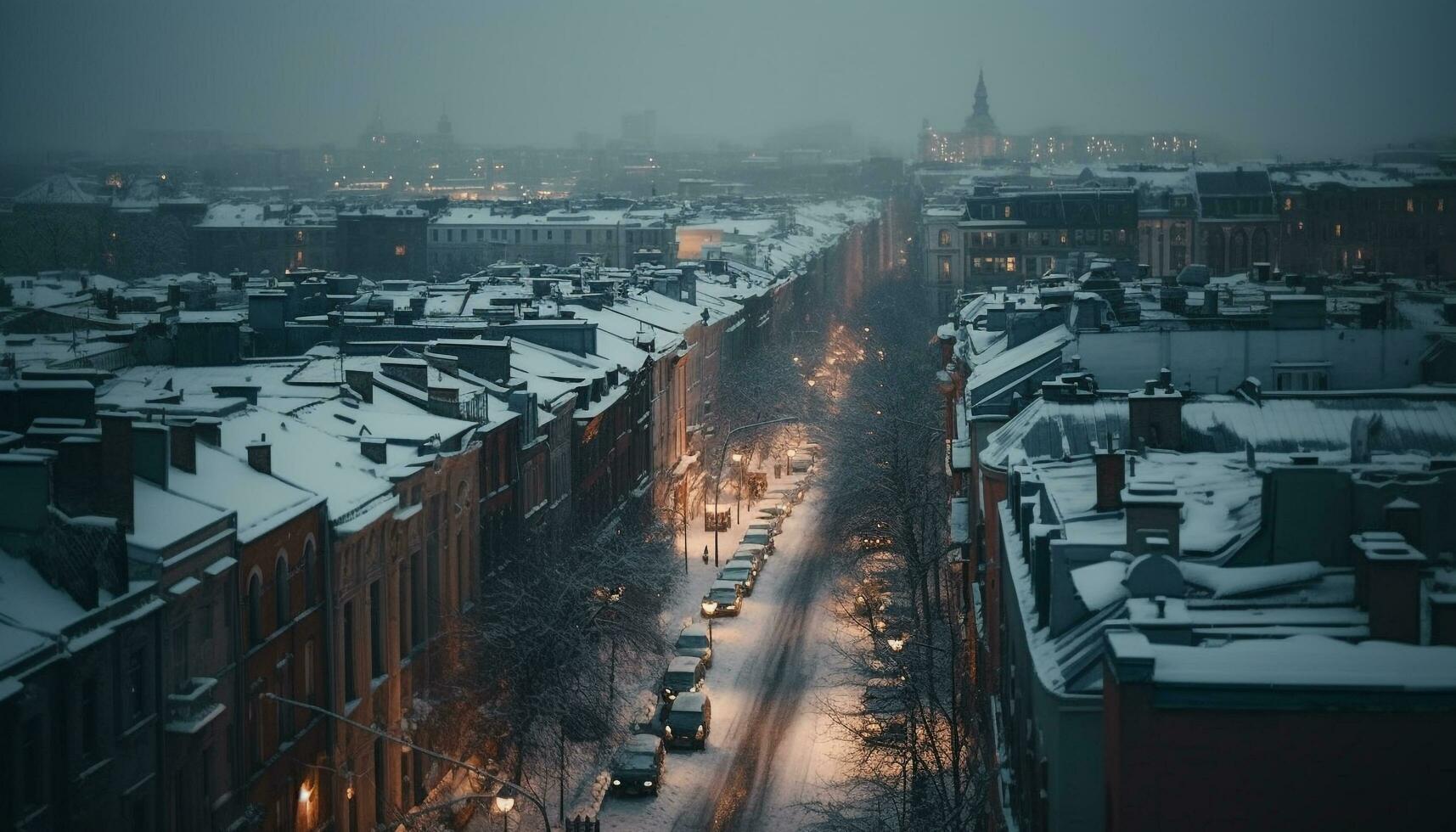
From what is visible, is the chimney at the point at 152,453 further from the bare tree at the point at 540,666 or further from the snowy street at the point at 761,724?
the snowy street at the point at 761,724

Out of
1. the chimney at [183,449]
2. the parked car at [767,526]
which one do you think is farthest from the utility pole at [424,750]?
the parked car at [767,526]

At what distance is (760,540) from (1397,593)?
45.4m

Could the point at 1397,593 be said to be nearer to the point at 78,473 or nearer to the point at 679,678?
the point at 78,473

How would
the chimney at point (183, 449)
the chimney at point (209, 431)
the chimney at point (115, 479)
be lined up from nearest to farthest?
the chimney at point (115, 479), the chimney at point (183, 449), the chimney at point (209, 431)

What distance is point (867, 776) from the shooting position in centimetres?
3634

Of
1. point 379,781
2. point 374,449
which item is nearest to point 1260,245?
point 374,449

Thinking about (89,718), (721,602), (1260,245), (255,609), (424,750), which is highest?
(1260,245)

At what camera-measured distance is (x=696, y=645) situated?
47.8 meters

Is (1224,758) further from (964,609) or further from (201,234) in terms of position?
(201,234)

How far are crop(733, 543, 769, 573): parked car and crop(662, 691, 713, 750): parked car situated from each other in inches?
708

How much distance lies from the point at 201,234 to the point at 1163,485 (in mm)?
126815

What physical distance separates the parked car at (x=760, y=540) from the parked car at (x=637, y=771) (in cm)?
2412

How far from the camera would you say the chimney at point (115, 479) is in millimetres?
25531

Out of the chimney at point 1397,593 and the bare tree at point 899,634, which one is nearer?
the chimney at point 1397,593
